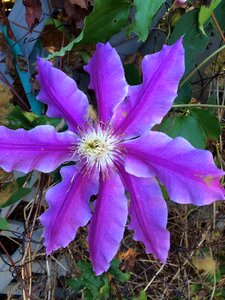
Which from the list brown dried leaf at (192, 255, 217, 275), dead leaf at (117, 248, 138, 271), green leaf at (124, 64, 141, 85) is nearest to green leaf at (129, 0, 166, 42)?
green leaf at (124, 64, 141, 85)

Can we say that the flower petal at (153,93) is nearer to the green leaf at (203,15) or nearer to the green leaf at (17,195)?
the green leaf at (203,15)

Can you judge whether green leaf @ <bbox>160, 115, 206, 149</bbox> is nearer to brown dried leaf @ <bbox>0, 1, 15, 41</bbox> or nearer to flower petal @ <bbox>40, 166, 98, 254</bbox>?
flower petal @ <bbox>40, 166, 98, 254</bbox>

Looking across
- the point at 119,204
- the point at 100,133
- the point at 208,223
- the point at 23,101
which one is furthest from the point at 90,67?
the point at 208,223

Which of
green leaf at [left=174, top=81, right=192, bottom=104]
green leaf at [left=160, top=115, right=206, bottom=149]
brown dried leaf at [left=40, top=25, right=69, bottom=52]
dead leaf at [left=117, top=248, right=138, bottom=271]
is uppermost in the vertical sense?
brown dried leaf at [left=40, top=25, right=69, bottom=52]

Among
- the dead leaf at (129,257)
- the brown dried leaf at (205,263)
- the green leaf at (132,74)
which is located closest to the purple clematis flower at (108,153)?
the green leaf at (132,74)

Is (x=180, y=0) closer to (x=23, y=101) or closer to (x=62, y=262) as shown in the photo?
(x=23, y=101)

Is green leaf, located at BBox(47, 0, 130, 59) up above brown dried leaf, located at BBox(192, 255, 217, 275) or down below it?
above

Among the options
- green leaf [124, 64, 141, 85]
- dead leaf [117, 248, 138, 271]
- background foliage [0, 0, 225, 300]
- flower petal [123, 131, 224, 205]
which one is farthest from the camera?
dead leaf [117, 248, 138, 271]
